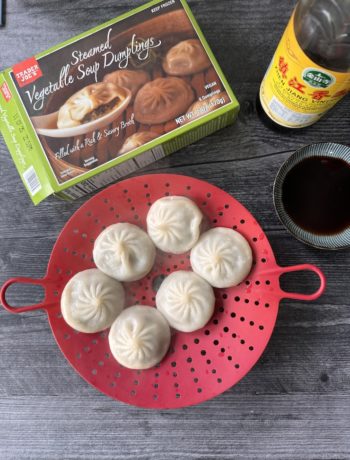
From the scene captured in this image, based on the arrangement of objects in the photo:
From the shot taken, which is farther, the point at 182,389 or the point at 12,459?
the point at 12,459

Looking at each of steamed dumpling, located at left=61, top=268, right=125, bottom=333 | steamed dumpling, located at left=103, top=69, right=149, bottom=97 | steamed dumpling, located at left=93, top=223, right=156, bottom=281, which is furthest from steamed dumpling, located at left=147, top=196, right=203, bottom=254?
steamed dumpling, located at left=103, top=69, right=149, bottom=97

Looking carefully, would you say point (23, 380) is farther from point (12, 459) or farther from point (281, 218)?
point (281, 218)

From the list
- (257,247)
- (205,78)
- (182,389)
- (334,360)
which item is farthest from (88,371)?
(205,78)

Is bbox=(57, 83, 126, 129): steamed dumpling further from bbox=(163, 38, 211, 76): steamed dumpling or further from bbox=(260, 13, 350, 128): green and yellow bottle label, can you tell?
bbox=(260, 13, 350, 128): green and yellow bottle label

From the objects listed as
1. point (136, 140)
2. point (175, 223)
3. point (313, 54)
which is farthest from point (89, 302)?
point (313, 54)

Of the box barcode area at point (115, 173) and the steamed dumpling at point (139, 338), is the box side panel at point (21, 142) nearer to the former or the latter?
the box barcode area at point (115, 173)

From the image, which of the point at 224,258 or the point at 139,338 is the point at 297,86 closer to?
the point at 224,258
